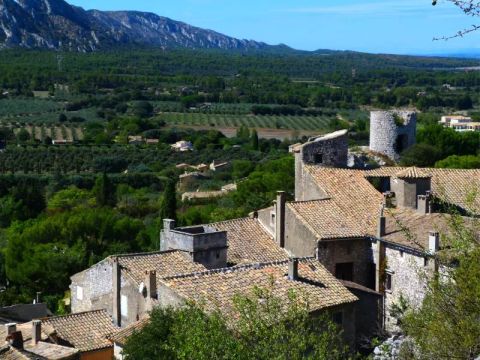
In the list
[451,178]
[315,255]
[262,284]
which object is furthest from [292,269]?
[451,178]

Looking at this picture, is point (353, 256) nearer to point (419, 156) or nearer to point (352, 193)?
point (352, 193)

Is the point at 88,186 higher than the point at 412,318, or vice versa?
the point at 412,318

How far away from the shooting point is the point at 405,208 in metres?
23.2

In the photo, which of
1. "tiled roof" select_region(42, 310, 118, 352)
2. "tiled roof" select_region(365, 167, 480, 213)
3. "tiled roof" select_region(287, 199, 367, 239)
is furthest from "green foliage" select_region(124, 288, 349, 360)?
"tiled roof" select_region(365, 167, 480, 213)

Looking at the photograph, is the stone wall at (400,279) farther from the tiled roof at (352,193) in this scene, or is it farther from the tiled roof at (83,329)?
the tiled roof at (83,329)

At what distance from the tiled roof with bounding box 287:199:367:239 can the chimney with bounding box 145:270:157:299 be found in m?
4.54

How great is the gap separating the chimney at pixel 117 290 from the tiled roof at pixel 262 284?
3160 millimetres

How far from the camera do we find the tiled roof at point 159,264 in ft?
68.8

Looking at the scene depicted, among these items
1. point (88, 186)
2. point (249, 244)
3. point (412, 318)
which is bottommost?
point (88, 186)

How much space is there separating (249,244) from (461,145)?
71.1 ft

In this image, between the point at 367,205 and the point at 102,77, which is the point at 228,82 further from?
the point at 367,205

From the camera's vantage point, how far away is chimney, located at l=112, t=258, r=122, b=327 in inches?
834

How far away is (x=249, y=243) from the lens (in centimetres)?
2380

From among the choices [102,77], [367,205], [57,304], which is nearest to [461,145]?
[367,205]
